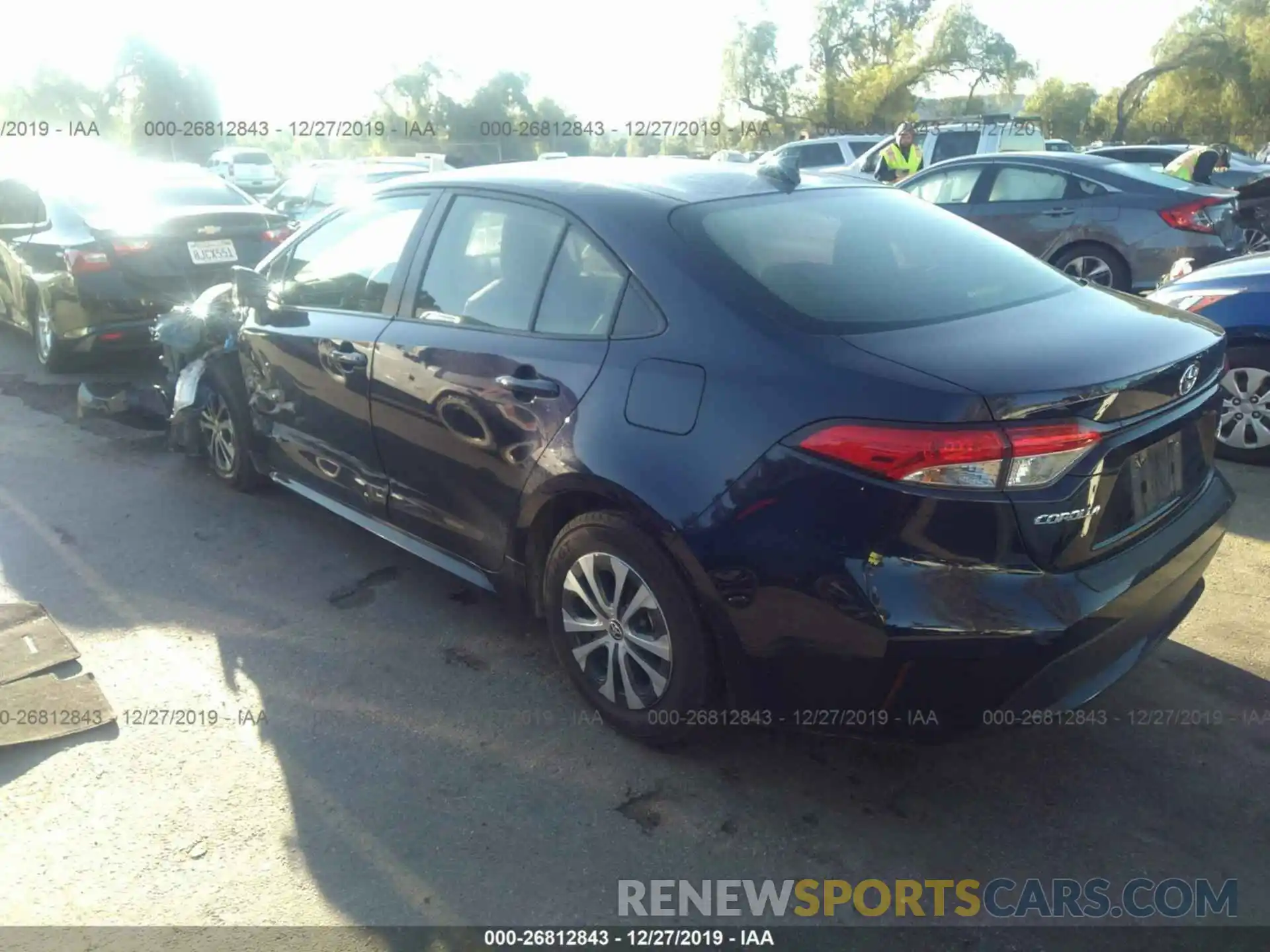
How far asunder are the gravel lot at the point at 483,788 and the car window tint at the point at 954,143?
14.0 metres

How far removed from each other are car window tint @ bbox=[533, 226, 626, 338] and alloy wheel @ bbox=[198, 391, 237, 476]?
258 centimetres

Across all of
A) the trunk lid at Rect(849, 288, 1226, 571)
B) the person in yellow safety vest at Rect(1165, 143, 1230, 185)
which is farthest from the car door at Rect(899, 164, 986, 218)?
the trunk lid at Rect(849, 288, 1226, 571)

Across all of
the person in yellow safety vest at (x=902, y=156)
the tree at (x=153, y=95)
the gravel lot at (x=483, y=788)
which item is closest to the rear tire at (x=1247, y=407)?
the gravel lot at (x=483, y=788)

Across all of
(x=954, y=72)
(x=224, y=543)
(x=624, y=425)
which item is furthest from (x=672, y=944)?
(x=954, y=72)

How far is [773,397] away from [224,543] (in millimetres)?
3242

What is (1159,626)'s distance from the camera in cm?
286

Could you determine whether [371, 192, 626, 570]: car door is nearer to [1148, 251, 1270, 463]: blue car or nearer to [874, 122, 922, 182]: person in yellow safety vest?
[1148, 251, 1270, 463]: blue car

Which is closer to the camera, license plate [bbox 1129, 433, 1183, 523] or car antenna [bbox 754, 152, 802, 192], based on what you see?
license plate [bbox 1129, 433, 1183, 523]

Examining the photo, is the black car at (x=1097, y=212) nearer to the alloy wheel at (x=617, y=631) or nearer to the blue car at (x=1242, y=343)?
the blue car at (x=1242, y=343)

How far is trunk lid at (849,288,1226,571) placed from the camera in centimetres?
238

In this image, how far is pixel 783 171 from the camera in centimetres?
351

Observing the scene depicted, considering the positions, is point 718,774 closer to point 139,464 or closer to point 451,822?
point 451,822

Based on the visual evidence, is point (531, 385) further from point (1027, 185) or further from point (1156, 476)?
point (1027, 185)

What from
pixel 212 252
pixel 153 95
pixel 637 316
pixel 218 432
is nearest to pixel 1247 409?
pixel 637 316
